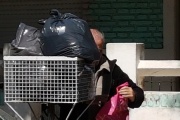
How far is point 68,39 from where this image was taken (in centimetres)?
305

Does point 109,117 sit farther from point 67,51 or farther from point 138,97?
point 67,51

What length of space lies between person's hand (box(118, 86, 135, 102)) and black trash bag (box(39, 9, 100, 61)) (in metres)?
0.55

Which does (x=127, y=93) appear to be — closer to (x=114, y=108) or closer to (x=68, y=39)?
(x=114, y=108)

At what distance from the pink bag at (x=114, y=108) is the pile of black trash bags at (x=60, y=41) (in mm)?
568

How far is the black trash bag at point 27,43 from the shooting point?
315 cm

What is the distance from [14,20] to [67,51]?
6693mm

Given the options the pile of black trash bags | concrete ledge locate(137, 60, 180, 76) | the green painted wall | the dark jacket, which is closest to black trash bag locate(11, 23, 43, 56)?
the pile of black trash bags

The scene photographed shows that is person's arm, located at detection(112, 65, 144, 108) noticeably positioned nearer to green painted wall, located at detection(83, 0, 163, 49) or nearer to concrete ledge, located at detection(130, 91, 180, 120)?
concrete ledge, located at detection(130, 91, 180, 120)

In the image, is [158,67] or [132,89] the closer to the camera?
[132,89]

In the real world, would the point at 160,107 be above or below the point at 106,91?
below

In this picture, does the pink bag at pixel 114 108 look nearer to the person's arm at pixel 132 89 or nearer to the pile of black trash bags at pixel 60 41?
the person's arm at pixel 132 89

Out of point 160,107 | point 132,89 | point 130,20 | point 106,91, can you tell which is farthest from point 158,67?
point 130,20

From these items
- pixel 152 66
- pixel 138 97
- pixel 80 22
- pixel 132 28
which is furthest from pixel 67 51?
pixel 132 28

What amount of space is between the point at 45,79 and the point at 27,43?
29cm
